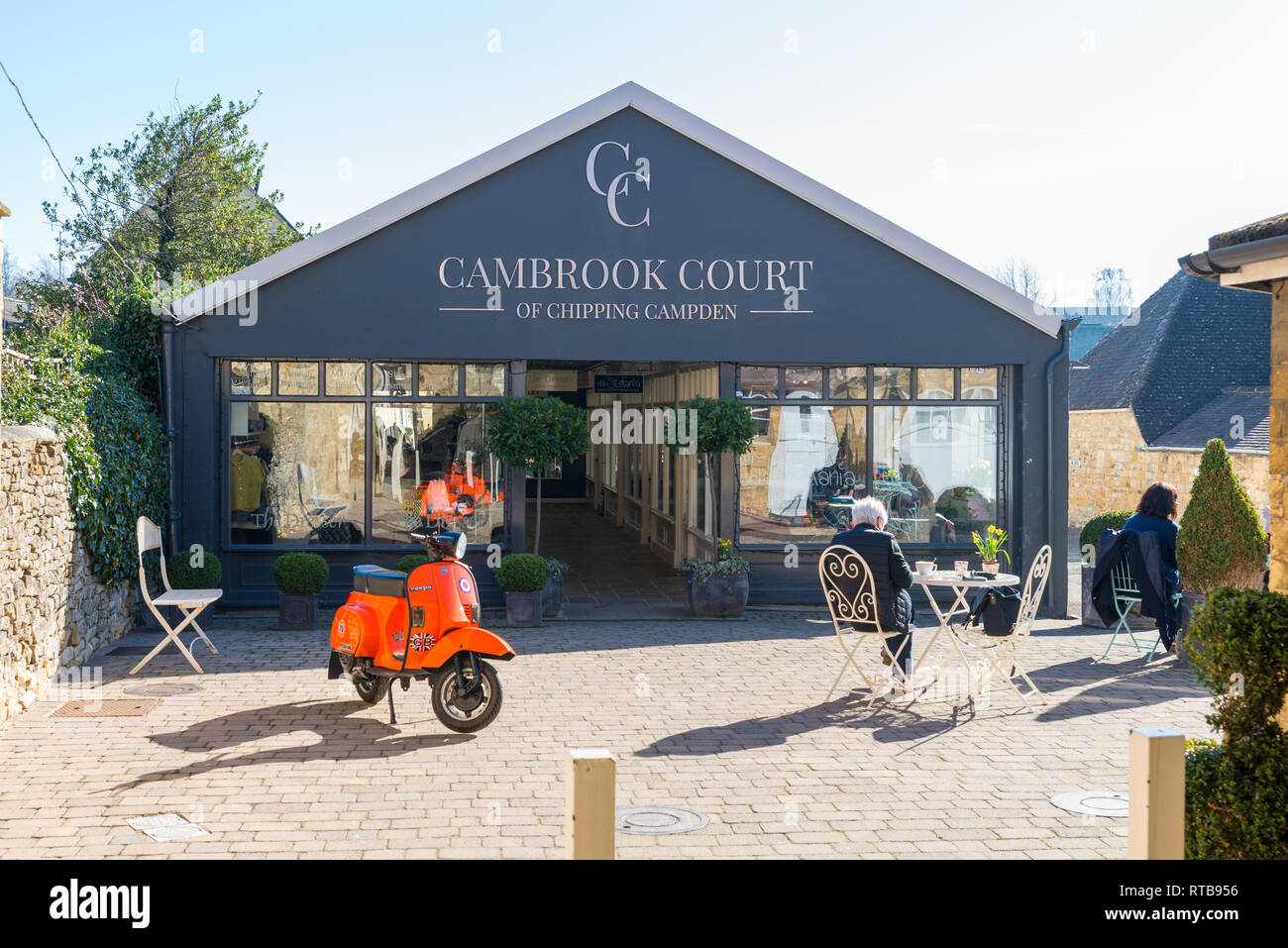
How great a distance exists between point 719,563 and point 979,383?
3.71 m

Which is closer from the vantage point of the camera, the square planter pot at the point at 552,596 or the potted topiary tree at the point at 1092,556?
the square planter pot at the point at 552,596

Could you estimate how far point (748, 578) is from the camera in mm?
13227

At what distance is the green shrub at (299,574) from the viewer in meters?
11.9

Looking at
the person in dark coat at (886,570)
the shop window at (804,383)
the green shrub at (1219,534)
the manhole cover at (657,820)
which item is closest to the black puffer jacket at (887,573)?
the person in dark coat at (886,570)

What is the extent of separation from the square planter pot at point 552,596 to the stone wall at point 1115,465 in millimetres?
16846

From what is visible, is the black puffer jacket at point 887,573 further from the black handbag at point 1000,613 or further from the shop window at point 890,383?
the shop window at point 890,383

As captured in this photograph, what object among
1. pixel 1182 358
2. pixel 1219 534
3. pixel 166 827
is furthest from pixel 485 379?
pixel 1182 358

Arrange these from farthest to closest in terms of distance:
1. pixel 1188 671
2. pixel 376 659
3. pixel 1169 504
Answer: pixel 1169 504
pixel 1188 671
pixel 376 659

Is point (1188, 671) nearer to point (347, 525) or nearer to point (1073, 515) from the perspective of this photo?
point (347, 525)

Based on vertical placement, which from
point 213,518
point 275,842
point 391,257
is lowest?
point 275,842

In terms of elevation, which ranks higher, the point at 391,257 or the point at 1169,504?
the point at 391,257

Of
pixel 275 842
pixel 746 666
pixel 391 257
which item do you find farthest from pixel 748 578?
pixel 275 842
